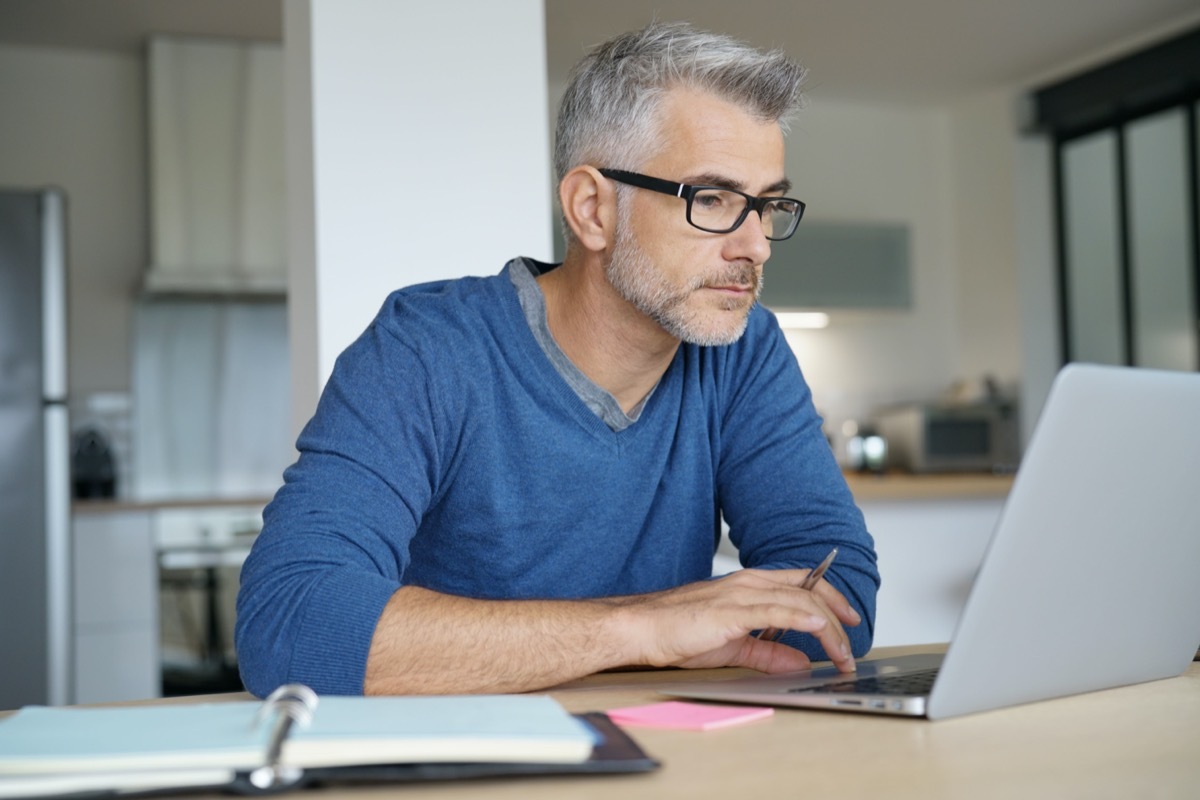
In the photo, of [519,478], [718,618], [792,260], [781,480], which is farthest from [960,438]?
[718,618]

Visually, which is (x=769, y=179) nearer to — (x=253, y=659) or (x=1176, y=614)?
(x=1176, y=614)

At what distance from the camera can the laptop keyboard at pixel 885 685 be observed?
934 mm

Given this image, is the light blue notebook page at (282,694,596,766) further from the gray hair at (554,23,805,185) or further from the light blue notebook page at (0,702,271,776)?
the gray hair at (554,23,805,185)

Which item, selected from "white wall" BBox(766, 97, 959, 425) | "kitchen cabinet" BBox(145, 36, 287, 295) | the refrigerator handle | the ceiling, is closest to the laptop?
the refrigerator handle

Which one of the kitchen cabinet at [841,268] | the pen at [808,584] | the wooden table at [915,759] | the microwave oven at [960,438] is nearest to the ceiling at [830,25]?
the kitchen cabinet at [841,268]

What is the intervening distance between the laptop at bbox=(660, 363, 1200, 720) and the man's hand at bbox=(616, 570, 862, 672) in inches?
1.7

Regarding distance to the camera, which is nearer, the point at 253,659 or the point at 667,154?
the point at 253,659

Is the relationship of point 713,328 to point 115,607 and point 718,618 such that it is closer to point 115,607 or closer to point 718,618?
point 718,618

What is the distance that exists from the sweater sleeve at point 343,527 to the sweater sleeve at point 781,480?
1.35 ft

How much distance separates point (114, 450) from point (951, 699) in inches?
176

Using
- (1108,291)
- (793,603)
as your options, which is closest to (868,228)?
(1108,291)

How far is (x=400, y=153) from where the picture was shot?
2195 mm

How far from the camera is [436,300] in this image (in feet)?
4.76

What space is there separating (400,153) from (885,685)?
1498mm
